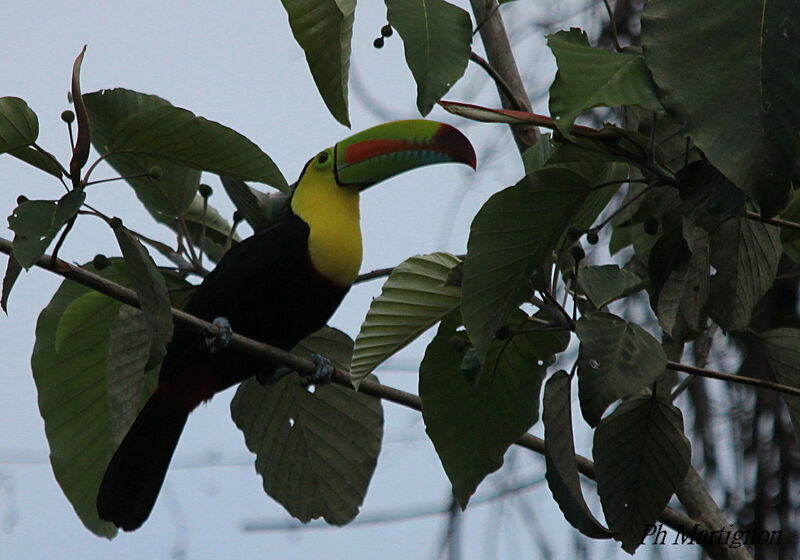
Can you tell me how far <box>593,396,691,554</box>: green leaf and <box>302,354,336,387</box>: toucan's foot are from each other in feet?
2.82

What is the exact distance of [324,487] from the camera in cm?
283

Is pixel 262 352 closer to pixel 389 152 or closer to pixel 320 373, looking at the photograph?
pixel 320 373

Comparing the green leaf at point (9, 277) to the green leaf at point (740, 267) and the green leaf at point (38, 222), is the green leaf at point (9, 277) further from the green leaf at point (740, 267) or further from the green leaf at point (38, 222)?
the green leaf at point (740, 267)

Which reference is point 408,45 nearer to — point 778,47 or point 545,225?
point 545,225

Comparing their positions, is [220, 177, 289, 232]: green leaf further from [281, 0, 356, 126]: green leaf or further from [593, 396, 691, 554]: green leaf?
[593, 396, 691, 554]: green leaf

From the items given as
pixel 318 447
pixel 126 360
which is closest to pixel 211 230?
pixel 318 447

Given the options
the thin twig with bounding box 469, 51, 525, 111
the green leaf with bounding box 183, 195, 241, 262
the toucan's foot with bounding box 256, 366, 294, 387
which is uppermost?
the thin twig with bounding box 469, 51, 525, 111

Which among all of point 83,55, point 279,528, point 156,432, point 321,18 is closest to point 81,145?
point 83,55

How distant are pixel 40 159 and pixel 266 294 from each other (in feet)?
4.34

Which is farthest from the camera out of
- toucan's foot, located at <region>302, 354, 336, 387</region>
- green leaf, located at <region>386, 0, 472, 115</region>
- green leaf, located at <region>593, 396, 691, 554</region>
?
toucan's foot, located at <region>302, 354, 336, 387</region>

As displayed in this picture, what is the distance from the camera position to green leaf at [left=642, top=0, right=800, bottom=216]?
1.42m

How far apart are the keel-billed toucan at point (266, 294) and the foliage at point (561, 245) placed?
1.77ft

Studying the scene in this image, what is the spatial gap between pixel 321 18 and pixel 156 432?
5.80 ft

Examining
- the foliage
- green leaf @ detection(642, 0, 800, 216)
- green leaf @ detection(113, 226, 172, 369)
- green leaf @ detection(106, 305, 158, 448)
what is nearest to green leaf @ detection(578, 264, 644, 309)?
the foliage
